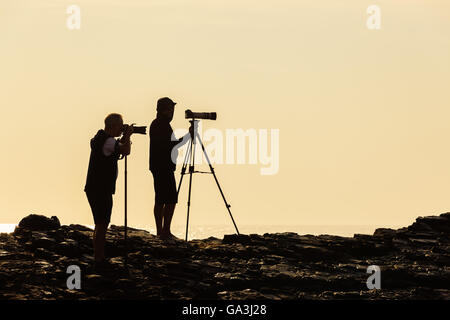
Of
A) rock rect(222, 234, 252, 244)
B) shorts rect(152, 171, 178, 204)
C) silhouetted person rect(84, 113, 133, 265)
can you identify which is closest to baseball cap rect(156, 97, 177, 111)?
shorts rect(152, 171, 178, 204)

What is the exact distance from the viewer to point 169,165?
19516 millimetres

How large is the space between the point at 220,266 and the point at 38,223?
6510 millimetres

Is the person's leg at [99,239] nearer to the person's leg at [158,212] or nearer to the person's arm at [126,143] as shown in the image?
the person's arm at [126,143]

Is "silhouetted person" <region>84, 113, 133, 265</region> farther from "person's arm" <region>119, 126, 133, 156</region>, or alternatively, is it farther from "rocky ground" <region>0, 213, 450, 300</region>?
"rocky ground" <region>0, 213, 450, 300</region>

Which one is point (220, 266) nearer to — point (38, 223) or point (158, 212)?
point (158, 212)

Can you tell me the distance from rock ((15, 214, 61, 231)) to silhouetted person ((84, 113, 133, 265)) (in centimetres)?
605

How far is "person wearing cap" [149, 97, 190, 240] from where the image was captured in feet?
63.2

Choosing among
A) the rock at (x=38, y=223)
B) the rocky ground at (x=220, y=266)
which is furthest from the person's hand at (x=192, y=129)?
the rock at (x=38, y=223)

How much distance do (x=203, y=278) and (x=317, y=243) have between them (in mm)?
5048

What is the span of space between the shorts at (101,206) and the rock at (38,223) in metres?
6.10

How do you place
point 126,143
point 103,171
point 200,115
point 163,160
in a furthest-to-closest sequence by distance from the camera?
1. point 200,115
2. point 163,160
3. point 103,171
4. point 126,143

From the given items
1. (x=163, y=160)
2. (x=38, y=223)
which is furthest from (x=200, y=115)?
(x=38, y=223)

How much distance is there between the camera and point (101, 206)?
15.7 metres
